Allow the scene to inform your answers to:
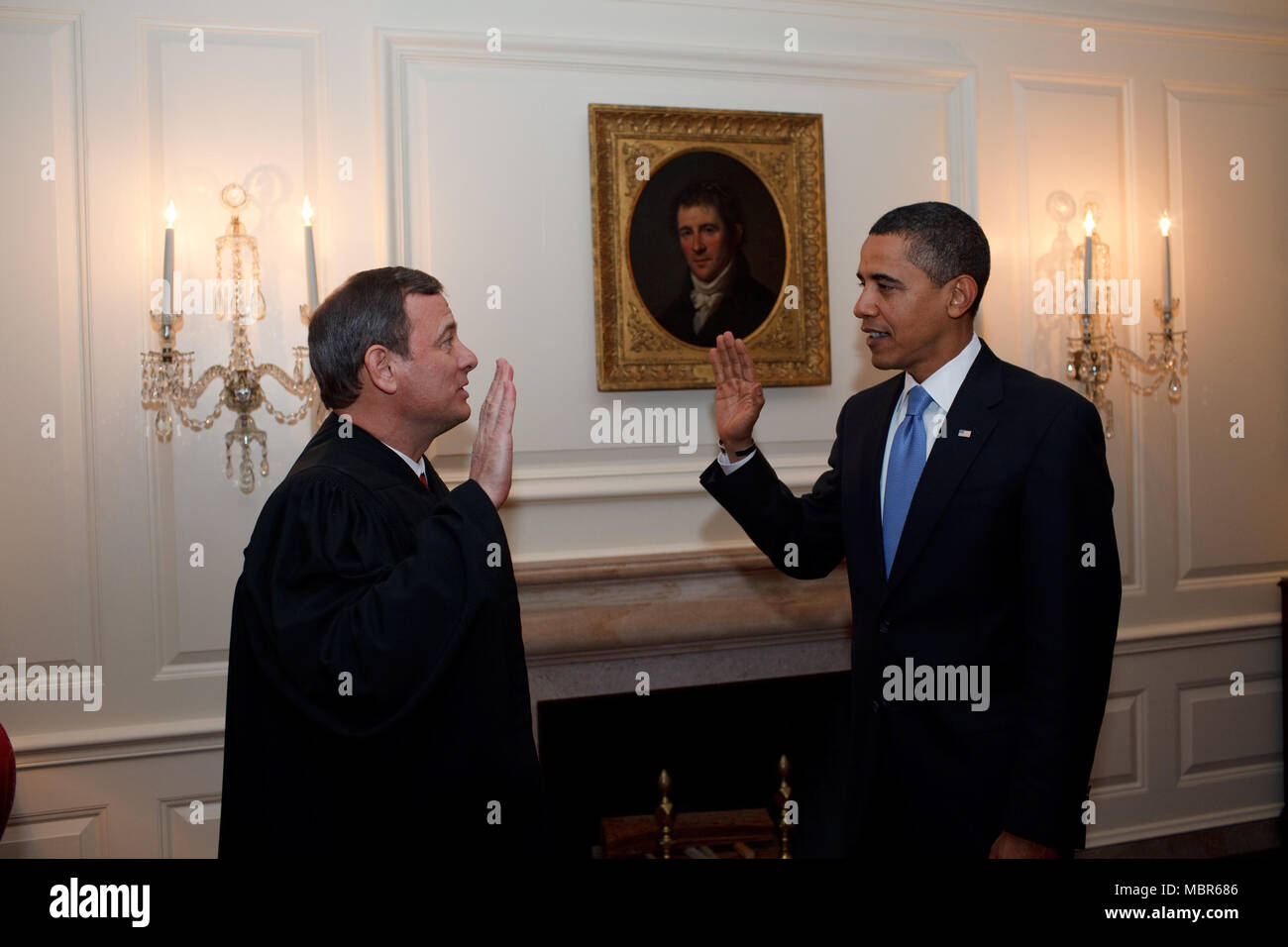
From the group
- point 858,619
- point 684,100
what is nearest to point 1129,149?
point 684,100

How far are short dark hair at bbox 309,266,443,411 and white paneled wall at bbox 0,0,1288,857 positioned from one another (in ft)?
4.04

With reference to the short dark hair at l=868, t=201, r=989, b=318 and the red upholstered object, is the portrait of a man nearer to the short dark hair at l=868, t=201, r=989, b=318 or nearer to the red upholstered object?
the short dark hair at l=868, t=201, r=989, b=318

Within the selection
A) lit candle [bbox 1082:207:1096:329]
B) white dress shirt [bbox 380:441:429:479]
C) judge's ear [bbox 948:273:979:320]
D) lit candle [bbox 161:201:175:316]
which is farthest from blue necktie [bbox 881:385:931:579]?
lit candle [bbox 161:201:175:316]

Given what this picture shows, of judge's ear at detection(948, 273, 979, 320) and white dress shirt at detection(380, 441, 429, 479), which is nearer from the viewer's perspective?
white dress shirt at detection(380, 441, 429, 479)

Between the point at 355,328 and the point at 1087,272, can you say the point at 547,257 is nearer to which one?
the point at 355,328

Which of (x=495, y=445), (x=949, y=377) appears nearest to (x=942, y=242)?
(x=949, y=377)

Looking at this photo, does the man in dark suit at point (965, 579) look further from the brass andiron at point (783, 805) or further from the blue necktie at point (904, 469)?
the brass andiron at point (783, 805)

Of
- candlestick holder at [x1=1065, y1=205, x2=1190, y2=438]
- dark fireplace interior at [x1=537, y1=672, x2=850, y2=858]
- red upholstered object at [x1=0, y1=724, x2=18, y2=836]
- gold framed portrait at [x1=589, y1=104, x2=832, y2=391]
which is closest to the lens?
red upholstered object at [x1=0, y1=724, x2=18, y2=836]

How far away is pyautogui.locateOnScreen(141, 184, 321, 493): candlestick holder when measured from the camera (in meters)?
2.84

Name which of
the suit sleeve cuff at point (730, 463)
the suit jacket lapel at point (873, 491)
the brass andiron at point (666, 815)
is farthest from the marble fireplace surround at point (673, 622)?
the suit jacket lapel at point (873, 491)

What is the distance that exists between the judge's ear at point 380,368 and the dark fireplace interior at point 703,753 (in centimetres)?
181

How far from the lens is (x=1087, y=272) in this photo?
3.50 metres
